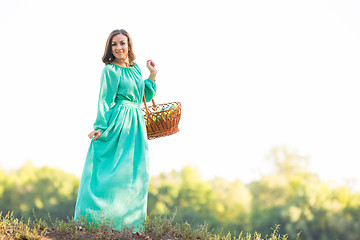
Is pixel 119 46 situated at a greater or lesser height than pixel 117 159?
greater

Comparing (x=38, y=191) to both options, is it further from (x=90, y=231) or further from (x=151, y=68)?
(x=90, y=231)

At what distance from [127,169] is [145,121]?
87cm

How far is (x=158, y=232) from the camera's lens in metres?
4.43

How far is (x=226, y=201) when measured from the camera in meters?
18.7

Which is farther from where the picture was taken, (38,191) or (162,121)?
(38,191)

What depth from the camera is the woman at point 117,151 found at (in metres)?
5.04

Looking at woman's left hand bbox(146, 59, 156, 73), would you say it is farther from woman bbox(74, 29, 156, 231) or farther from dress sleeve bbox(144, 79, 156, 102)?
woman bbox(74, 29, 156, 231)

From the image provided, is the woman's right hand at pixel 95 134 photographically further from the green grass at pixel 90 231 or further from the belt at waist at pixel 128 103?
the green grass at pixel 90 231

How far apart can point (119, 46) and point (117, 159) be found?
148 cm

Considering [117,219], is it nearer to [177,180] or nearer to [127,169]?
[127,169]

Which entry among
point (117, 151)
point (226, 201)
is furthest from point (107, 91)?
point (226, 201)

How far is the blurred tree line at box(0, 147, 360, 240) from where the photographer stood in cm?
1681

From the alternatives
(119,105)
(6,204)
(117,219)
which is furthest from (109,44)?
(6,204)

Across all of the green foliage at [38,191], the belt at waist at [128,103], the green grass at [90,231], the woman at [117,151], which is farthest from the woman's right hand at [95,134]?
the green foliage at [38,191]
